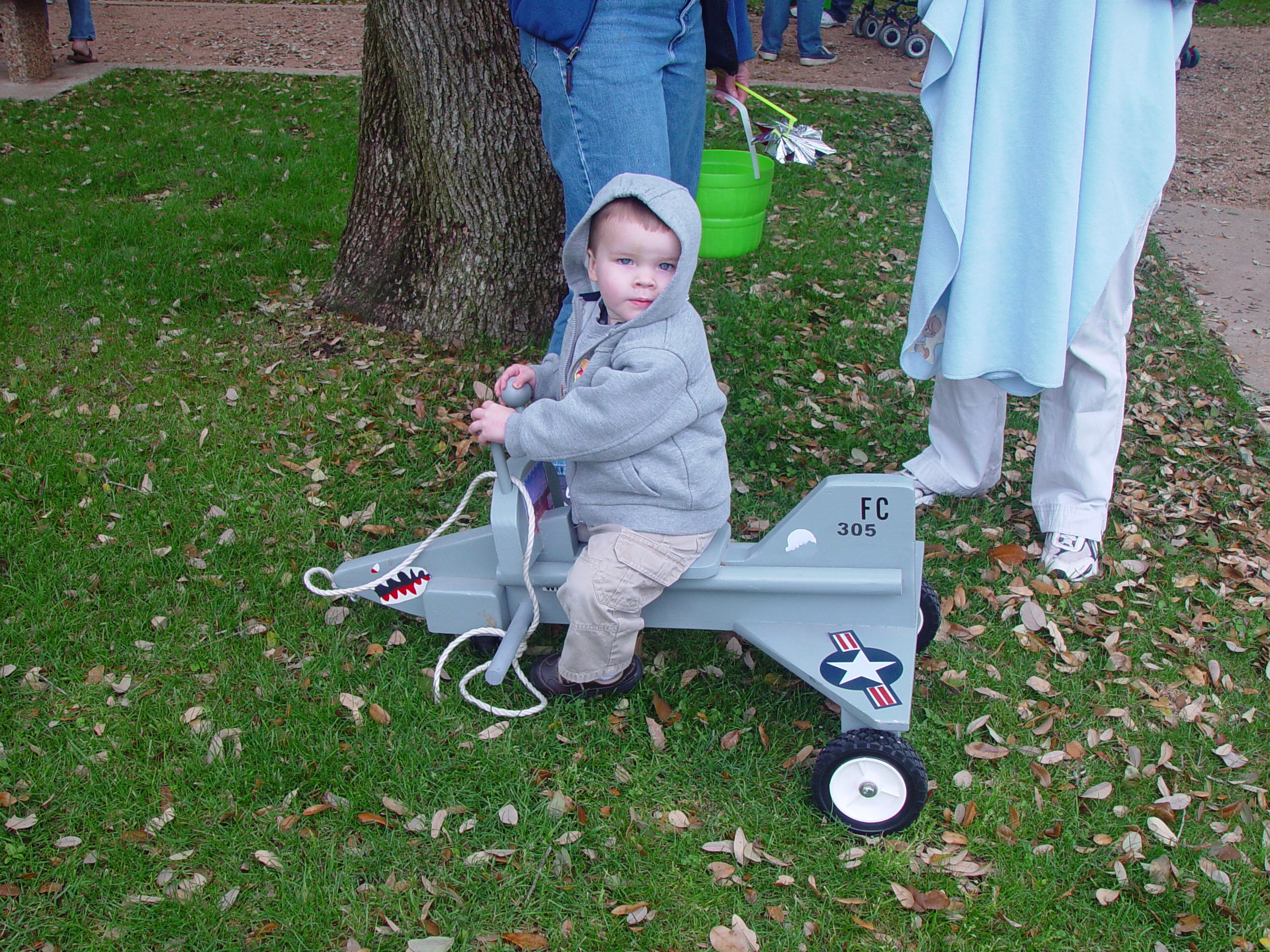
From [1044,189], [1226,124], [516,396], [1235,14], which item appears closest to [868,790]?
[516,396]

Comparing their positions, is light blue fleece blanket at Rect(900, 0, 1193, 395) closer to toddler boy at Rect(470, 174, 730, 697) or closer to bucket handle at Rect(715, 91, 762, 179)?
bucket handle at Rect(715, 91, 762, 179)

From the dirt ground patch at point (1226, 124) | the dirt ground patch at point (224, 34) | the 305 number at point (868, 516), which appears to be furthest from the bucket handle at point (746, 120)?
the dirt ground patch at point (224, 34)

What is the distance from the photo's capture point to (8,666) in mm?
2930

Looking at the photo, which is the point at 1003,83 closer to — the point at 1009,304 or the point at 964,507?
the point at 1009,304

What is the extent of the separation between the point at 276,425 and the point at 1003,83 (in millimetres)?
2955

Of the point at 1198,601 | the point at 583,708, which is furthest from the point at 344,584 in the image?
the point at 1198,601

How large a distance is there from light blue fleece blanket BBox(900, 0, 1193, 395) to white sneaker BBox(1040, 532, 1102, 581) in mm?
612

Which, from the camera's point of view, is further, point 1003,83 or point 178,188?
point 178,188

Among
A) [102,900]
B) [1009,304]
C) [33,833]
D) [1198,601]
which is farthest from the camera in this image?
[1198,601]

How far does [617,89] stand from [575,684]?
5.56ft

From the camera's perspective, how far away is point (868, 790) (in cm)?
247

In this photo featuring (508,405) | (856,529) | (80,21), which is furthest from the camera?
(80,21)

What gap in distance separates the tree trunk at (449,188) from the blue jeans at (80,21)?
7068mm

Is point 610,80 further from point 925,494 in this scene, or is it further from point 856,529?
point 925,494
